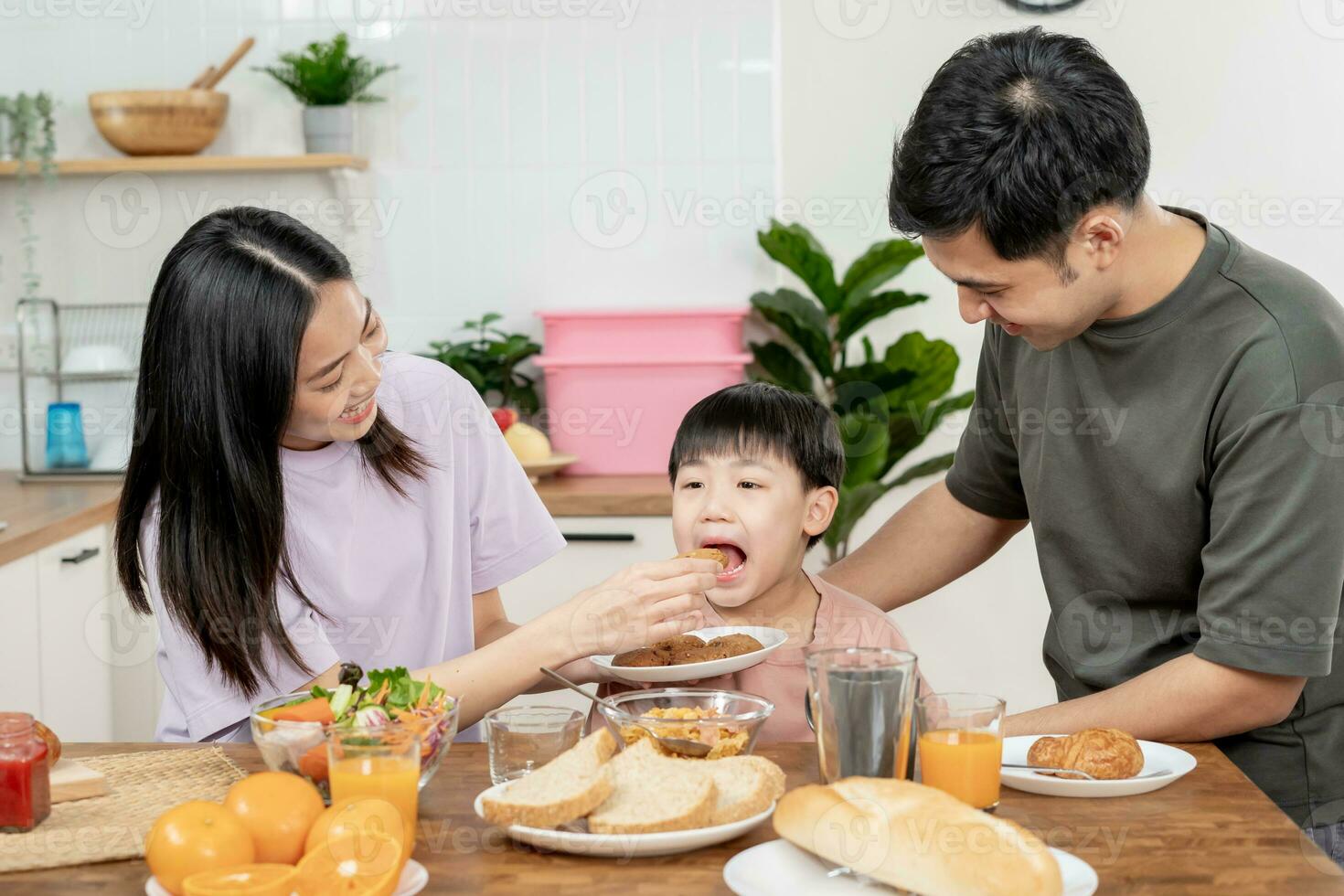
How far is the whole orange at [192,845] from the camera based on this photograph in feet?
3.35

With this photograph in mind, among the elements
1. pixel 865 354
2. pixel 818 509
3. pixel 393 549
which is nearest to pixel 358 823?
pixel 393 549

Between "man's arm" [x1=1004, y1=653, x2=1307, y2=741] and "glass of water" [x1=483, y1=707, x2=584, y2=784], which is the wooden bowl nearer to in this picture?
"glass of water" [x1=483, y1=707, x2=584, y2=784]

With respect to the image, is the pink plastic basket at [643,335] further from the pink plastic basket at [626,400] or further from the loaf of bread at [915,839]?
the loaf of bread at [915,839]

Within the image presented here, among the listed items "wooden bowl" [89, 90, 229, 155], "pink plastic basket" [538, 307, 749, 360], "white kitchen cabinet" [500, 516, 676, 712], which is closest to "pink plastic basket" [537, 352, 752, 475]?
"pink plastic basket" [538, 307, 749, 360]

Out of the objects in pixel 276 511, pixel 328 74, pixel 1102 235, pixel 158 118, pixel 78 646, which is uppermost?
pixel 328 74

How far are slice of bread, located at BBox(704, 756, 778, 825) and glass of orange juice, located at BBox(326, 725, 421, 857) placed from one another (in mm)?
254

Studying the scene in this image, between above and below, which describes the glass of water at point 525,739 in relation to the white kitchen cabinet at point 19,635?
above

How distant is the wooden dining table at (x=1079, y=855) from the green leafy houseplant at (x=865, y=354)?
82.2 inches

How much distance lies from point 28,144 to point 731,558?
2.71m

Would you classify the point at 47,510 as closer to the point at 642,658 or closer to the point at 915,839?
the point at 642,658

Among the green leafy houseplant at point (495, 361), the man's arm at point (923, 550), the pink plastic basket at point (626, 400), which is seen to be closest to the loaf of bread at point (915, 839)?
the man's arm at point (923, 550)

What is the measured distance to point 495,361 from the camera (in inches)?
140

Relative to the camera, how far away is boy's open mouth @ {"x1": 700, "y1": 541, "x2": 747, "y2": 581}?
181 centimetres

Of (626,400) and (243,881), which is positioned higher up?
(626,400)
